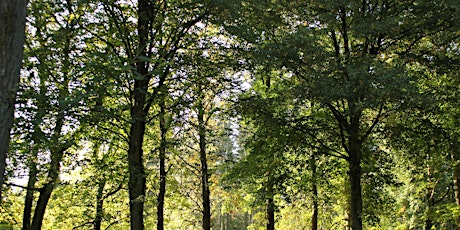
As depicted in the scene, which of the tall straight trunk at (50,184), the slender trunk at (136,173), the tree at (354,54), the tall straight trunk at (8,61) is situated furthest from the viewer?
the tall straight trunk at (50,184)

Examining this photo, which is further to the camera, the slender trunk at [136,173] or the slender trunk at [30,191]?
the slender trunk at [30,191]

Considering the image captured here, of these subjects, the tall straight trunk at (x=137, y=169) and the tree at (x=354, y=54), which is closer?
the tall straight trunk at (x=137, y=169)

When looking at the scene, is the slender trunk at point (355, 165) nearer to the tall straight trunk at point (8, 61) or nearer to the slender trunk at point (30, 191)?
the slender trunk at point (30, 191)

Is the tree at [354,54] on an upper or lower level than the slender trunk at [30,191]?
upper

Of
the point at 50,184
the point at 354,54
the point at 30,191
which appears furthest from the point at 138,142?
the point at 354,54

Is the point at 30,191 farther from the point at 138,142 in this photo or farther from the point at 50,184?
the point at 138,142

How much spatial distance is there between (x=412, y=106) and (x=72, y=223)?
1279 cm

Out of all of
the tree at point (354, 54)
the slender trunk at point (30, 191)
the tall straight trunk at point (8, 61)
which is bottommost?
the slender trunk at point (30, 191)

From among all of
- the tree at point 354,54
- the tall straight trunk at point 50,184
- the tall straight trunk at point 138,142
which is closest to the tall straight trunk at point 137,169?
the tall straight trunk at point 138,142

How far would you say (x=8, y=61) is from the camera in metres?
3.17

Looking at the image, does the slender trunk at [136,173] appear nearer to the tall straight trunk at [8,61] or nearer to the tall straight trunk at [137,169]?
the tall straight trunk at [137,169]

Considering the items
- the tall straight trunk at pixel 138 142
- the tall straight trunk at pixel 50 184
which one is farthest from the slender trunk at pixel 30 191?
the tall straight trunk at pixel 138 142

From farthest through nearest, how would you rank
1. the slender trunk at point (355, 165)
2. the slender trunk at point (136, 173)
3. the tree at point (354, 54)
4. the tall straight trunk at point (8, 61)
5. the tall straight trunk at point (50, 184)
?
the slender trunk at point (355, 165)
the tall straight trunk at point (50, 184)
the tree at point (354, 54)
the slender trunk at point (136, 173)
the tall straight trunk at point (8, 61)

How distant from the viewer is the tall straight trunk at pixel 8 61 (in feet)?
10.3
